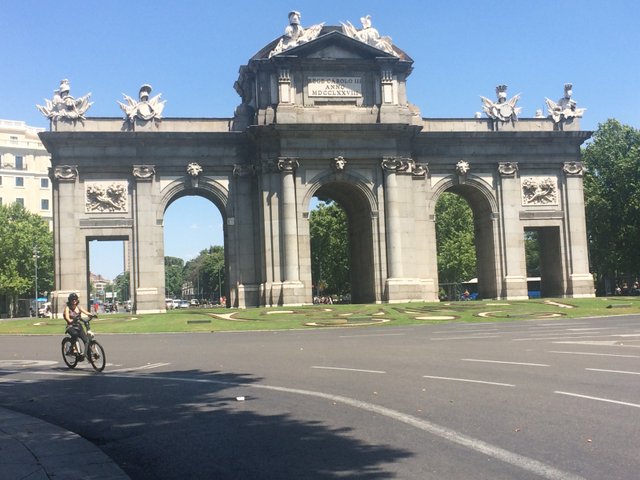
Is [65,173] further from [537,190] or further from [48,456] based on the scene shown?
[48,456]

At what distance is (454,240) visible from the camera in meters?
87.3

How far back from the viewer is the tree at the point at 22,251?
82537 mm

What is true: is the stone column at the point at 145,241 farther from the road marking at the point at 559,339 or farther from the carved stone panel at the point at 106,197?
the road marking at the point at 559,339

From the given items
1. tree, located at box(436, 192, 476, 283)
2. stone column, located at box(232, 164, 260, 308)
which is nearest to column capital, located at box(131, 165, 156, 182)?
stone column, located at box(232, 164, 260, 308)

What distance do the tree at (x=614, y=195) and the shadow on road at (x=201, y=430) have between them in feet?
202

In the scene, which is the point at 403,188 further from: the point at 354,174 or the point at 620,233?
the point at 620,233

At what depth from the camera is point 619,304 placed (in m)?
43.6

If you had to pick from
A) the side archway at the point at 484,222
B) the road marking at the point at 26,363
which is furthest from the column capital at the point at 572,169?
the road marking at the point at 26,363

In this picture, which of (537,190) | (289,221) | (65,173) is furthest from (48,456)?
(537,190)

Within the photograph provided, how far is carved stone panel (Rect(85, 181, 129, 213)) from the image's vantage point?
47375 millimetres

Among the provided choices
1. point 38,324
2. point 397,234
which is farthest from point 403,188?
point 38,324

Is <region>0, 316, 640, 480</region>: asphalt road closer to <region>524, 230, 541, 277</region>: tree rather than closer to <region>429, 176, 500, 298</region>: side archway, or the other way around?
<region>429, 176, 500, 298</region>: side archway

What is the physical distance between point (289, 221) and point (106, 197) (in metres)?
12.6

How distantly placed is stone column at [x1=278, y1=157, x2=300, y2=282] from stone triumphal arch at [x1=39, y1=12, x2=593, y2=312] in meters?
0.07
